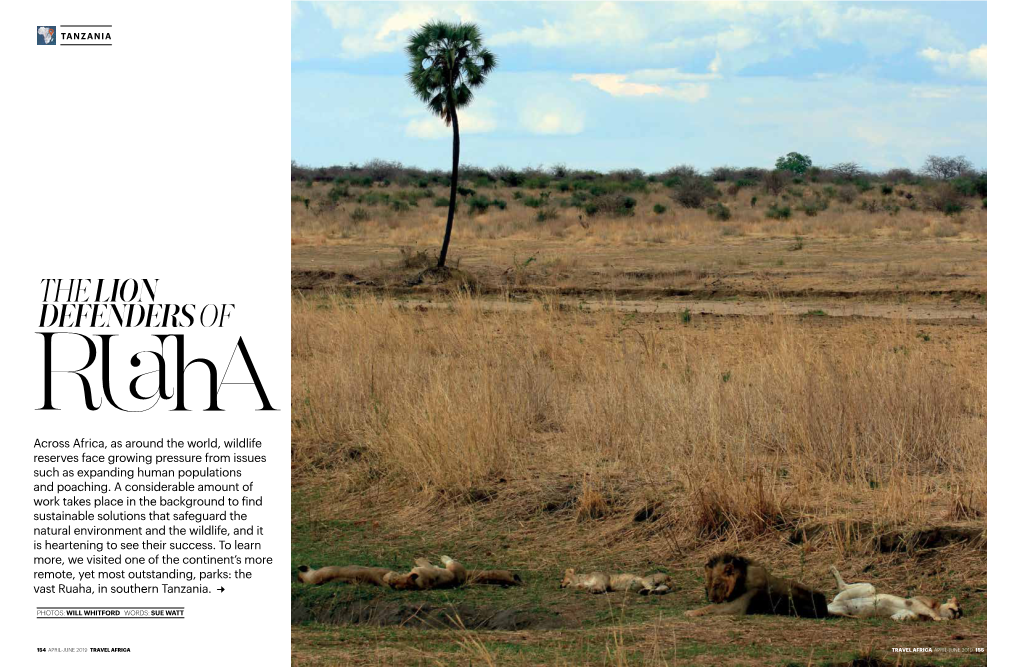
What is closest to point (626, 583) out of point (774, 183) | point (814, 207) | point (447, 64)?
point (447, 64)

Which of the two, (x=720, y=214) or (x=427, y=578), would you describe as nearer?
(x=427, y=578)

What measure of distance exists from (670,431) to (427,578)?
2490 millimetres

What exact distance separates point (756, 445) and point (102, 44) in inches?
202

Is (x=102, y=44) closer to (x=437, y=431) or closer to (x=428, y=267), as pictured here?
(x=437, y=431)

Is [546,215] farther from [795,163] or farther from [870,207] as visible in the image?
[795,163]

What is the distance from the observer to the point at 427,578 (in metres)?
5.54

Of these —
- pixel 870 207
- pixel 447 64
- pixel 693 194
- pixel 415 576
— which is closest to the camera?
pixel 415 576

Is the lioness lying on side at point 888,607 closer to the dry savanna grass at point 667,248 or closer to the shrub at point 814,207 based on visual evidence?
the dry savanna grass at point 667,248

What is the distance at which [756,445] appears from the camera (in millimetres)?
7270

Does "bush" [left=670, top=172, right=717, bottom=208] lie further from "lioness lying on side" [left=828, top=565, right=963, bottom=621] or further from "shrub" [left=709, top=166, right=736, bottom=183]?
"lioness lying on side" [left=828, top=565, right=963, bottom=621]

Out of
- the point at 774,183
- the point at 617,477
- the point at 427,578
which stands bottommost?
the point at 427,578

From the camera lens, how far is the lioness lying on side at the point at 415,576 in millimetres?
5531

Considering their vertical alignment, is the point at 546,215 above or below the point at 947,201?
below

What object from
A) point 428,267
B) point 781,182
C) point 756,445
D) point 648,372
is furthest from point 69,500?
point 781,182
